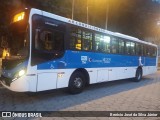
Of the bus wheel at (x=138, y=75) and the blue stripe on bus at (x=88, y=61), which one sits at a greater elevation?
the blue stripe on bus at (x=88, y=61)

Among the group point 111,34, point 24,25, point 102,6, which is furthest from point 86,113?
point 102,6

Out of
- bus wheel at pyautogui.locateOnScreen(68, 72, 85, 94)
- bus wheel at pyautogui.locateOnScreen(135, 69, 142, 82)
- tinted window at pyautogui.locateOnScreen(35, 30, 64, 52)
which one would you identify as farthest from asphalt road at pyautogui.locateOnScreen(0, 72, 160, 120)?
bus wheel at pyautogui.locateOnScreen(135, 69, 142, 82)

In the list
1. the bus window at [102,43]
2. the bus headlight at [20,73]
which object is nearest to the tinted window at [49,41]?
the bus headlight at [20,73]

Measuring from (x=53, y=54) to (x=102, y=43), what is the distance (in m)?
3.76

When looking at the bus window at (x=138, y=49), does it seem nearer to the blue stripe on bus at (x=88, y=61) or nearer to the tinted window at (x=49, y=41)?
the blue stripe on bus at (x=88, y=61)

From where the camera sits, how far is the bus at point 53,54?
855 cm

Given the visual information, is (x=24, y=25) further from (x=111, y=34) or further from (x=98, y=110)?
(x=111, y=34)

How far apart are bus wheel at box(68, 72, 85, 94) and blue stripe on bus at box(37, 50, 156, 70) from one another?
39 cm

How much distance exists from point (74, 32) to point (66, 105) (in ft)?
11.0

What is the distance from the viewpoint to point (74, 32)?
1068 cm

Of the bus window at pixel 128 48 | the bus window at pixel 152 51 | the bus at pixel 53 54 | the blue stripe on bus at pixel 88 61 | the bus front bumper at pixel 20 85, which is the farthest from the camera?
the bus window at pixel 152 51

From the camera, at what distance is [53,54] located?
947 cm

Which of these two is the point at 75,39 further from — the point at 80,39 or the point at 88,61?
the point at 88,61

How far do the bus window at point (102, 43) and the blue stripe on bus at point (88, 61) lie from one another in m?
0.25
